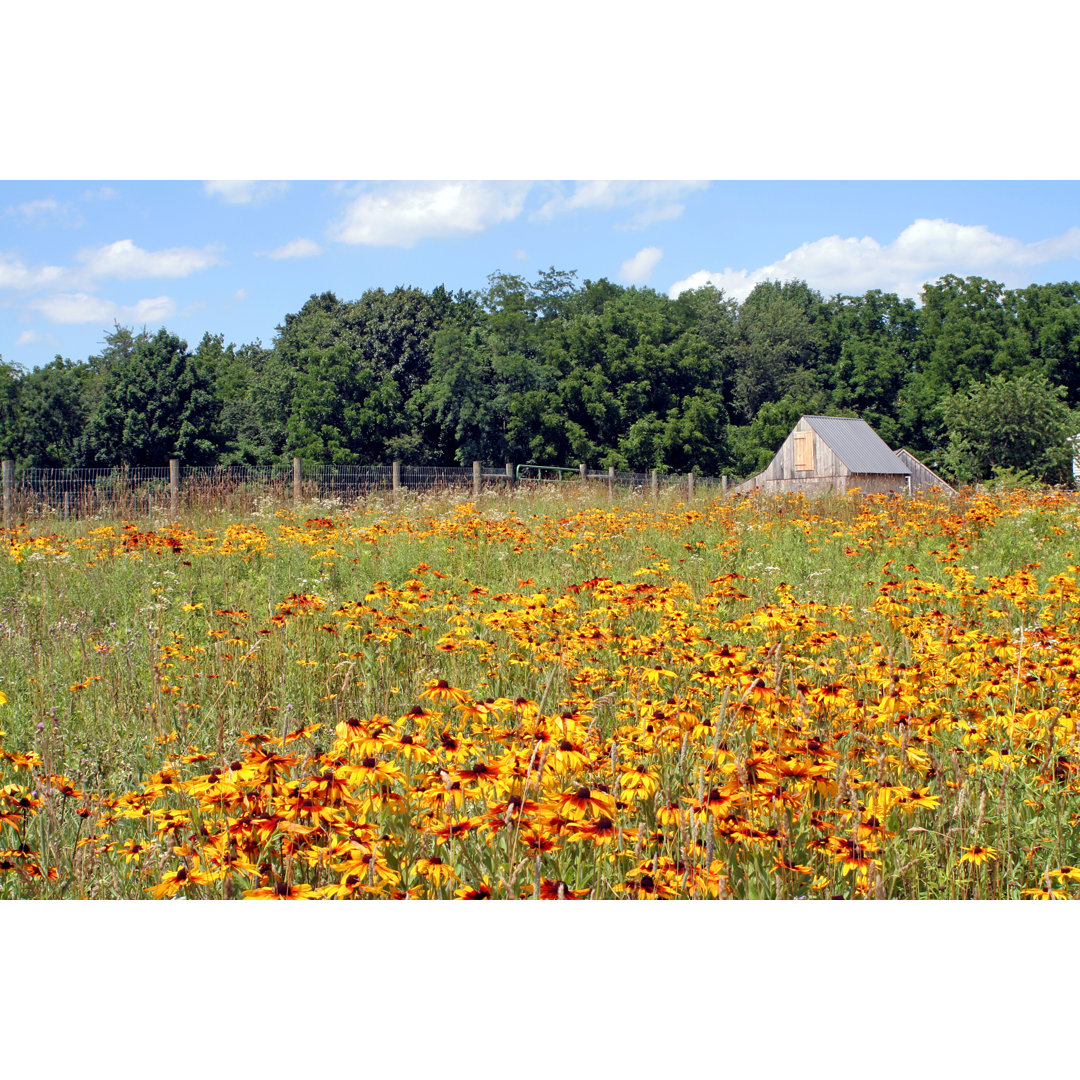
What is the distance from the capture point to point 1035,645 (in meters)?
2.83

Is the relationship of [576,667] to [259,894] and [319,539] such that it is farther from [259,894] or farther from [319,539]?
[319,539]

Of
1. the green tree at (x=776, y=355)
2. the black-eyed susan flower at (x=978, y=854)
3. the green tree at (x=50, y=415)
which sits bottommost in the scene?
the black-eyed susan flower at (x=978, y=854)

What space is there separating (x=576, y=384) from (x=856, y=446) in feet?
39.0

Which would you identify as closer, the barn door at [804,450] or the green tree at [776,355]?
the barn door at [804,450]

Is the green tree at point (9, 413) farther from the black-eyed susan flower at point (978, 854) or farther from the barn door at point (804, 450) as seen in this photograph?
the black-eyed susan flower at point (978, 854)

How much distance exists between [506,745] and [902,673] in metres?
1.28

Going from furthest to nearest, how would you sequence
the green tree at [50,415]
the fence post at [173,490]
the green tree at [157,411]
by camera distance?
the green tree at [50,415] < the green tree at [157,411] < the fence post at [173,490]

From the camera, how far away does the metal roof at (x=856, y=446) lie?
34.2 metres

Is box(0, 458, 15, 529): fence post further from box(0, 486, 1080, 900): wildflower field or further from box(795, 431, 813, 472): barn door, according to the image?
box(795, 431, 813, 472): barn door

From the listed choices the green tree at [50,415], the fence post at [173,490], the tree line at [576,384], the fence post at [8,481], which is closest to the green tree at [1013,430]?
the tree line at [576,384]

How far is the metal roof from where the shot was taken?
34188mm

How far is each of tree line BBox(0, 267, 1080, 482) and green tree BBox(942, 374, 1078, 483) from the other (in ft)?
0.29

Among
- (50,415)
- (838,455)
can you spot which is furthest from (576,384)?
(50,415)

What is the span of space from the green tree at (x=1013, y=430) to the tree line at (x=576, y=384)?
88 mm
